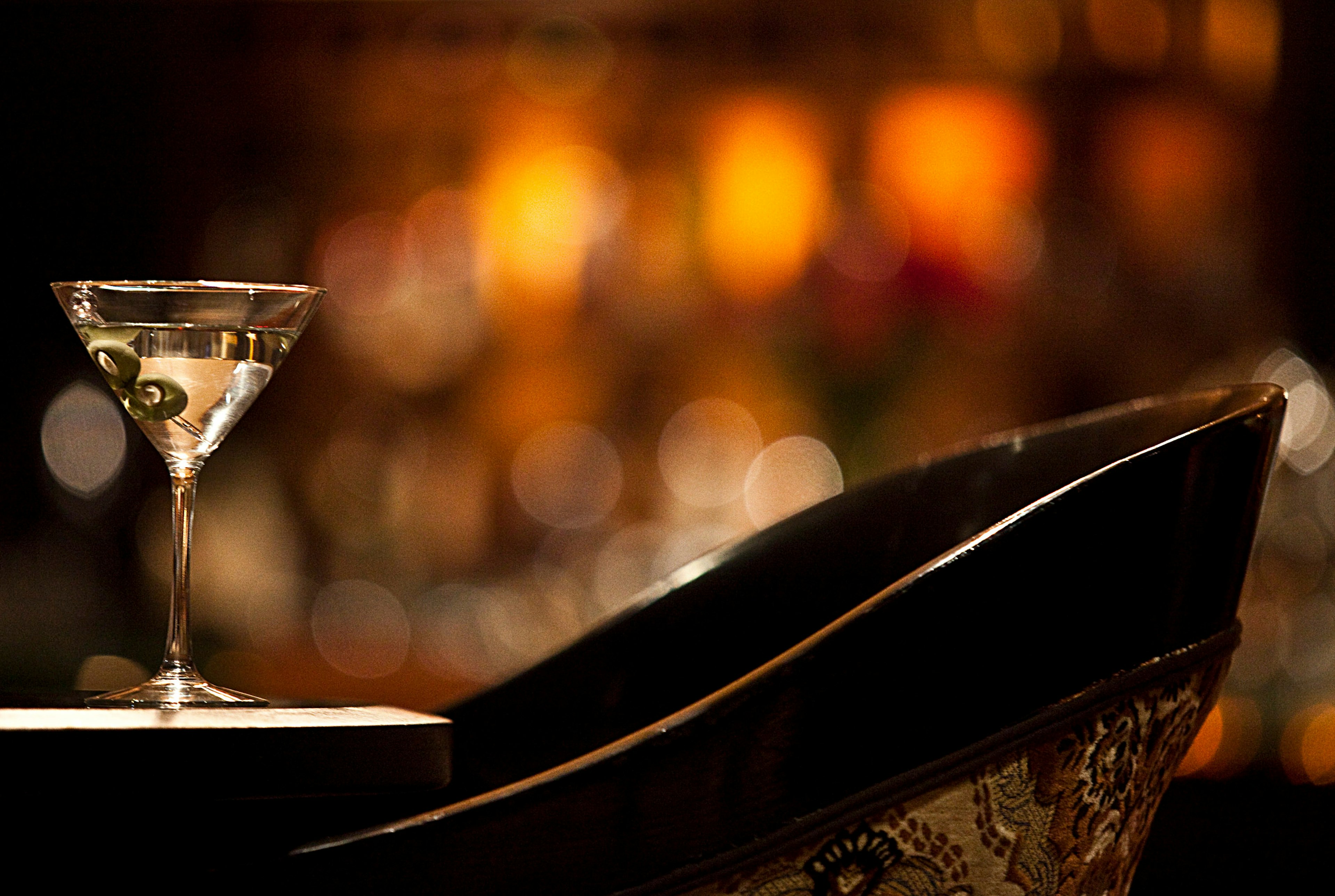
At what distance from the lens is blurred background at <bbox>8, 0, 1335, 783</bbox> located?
2.74m

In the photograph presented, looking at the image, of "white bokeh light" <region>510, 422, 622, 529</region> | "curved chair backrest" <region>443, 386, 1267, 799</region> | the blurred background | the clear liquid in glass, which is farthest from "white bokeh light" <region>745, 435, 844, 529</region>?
the clear liquid in glass

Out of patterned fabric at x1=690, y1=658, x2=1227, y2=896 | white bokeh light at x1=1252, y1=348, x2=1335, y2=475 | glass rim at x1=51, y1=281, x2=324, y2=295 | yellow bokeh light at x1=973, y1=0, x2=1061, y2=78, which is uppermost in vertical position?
yellow bokeh light at x1=973, y1=0, x2=1061, y2=78

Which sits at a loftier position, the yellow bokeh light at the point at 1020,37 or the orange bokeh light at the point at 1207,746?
the yellow bokeh light at the point at 1020,37

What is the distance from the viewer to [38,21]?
2.89 metres

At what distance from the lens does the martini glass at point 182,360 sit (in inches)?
27.0

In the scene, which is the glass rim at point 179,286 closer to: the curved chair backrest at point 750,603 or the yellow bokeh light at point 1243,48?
the curved chair backrest at point 750,603

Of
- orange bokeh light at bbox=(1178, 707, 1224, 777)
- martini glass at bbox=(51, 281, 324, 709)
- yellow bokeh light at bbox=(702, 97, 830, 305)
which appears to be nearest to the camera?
martini glass at bbox=(51, 281, 324, 709)

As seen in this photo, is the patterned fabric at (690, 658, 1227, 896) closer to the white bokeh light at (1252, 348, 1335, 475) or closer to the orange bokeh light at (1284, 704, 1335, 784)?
the orange bokeh light at (1284, 704, 1335, 784)

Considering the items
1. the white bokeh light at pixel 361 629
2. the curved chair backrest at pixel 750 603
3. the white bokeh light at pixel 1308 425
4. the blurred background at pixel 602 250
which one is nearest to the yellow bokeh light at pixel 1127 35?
the blurred background at pixel 602 250

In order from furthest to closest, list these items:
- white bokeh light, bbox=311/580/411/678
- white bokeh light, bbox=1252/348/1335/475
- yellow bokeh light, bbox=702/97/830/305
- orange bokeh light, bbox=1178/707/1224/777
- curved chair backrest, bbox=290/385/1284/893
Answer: yellow bokeh light, bbox=702/97/830/305 → white bokeh light, bbox=311/580/411/678 → white bokeh light, bbox=1252/348/1335/475 → orange bokeh light, bbox=1178/707/1224/777 → curved chair backrest, bbox=290/385/1284/893

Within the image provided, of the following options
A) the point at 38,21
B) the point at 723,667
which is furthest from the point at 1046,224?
the point at 723,667

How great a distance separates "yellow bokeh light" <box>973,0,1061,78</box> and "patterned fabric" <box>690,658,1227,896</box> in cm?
230

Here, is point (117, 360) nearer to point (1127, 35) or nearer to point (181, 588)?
point (181, 588)

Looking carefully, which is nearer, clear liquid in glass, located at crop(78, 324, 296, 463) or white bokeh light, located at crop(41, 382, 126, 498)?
clear liquid in glass, located at crop(78, 324, 296, 463)
